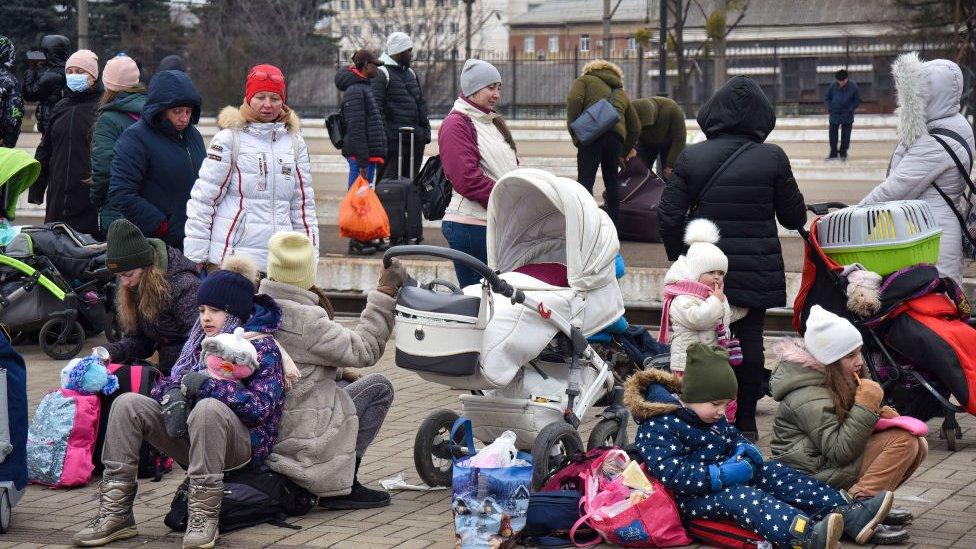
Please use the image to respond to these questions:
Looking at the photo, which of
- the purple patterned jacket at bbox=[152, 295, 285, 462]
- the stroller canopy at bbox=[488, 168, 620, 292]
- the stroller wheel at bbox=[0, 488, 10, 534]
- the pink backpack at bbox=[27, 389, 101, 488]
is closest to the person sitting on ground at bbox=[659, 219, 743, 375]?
the stroller canopy at bbox=[488, 168, 620, 292]

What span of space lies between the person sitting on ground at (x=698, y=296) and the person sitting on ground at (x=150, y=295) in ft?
7.61

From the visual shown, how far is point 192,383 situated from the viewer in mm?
5691

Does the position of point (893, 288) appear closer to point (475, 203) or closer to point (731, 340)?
point (731, 340)

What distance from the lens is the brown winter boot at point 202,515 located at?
561 cm

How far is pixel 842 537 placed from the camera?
5.73m

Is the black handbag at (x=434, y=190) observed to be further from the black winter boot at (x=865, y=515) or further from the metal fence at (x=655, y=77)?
the metal fence at (x=655, y=77)

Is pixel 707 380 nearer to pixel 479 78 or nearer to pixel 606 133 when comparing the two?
pixel 479 78

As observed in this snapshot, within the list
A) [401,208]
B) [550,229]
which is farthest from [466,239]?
[401,208]

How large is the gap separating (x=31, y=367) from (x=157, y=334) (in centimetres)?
315

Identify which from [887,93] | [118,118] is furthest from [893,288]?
[887,93]

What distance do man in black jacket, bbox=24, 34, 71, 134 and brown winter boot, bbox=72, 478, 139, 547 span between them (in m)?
7.08

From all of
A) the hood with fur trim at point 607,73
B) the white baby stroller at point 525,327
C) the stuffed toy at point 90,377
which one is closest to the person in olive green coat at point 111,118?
the stuffed toy at point 90,377

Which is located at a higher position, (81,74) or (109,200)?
(81,74)

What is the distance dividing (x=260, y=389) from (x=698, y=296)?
2350 millimetres
